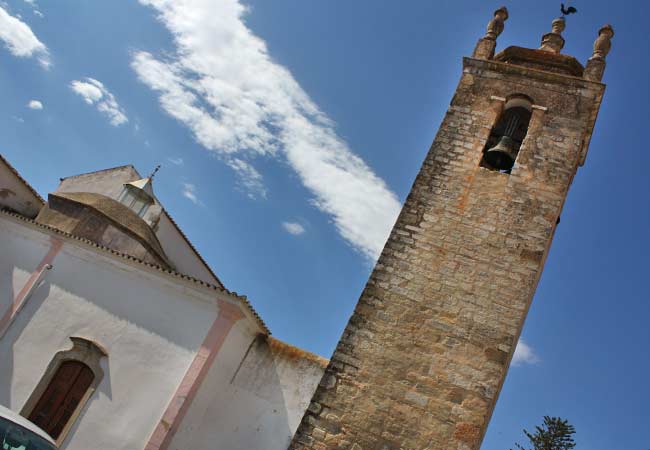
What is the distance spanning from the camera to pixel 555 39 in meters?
8.41

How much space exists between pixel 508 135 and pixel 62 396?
972 centimetres

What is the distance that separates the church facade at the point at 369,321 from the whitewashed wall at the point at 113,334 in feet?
0.09

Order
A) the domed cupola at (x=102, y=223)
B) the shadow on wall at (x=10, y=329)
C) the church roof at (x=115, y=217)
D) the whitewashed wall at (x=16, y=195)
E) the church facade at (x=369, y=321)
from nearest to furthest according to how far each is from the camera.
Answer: the church facade at (x=369, y=321), the shadow on wall at (x=10, y=329), the domed cupola at (x=102, y=223), the church roof at (x=115, y=217), the whitewashed wall at (x=16, y=195)

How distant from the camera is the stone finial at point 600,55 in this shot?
745cm

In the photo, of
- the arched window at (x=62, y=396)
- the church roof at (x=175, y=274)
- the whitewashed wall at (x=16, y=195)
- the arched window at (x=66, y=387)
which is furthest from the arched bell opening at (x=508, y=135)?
the whitewashed wall at (x=16, y=195)

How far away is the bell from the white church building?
536 centimetres

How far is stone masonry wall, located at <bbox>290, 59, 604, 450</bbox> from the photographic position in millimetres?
5387

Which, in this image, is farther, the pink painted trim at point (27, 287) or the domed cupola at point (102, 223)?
the domed cupola at point (102, 223)

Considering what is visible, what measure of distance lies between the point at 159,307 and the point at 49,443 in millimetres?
5099

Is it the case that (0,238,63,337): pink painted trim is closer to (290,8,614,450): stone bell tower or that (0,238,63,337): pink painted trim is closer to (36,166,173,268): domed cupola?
(36,166,173,268): domed cupola

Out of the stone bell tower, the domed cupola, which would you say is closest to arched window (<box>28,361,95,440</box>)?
the domed cupola

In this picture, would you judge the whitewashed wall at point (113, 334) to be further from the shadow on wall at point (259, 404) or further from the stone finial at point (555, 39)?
the stone finial at point (555, 39)

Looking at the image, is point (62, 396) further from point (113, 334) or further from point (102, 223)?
point (102, 223)

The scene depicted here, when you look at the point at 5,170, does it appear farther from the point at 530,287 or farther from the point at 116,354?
the point at 530,287
